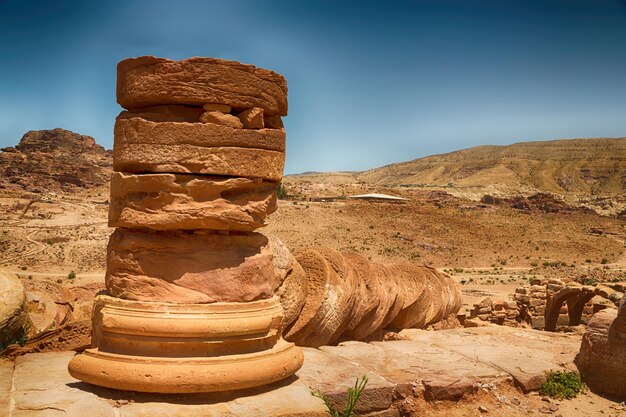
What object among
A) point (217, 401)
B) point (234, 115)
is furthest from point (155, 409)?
point (234, 115)

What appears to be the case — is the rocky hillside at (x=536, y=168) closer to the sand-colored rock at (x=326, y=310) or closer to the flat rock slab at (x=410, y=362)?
the flat rock slab at (x=410, y=362)

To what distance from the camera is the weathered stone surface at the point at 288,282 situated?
21.0 feet

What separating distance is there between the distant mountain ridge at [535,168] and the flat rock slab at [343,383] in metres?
77.7

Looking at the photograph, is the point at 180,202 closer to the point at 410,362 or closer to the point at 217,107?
the point at 217,107

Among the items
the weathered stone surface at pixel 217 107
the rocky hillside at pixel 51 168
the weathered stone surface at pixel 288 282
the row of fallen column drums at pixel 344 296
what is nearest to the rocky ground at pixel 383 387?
the row of fallen column drums at pixel 344 296

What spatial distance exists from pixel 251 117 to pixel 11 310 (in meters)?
4.14

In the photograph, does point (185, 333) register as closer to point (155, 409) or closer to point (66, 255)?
point (155, 409)

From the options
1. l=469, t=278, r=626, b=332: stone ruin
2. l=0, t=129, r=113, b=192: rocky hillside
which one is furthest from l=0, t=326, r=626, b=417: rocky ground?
l=0, t=129, r=113, b=192: rocky hillside

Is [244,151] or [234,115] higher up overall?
[234,115]

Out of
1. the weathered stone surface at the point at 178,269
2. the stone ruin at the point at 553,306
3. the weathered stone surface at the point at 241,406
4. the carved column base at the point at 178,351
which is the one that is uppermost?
the weathered stone surface at the point at 178,269

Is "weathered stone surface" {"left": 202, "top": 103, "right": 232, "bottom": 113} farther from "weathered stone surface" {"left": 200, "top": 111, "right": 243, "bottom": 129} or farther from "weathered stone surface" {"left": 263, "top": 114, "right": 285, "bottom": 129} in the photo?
"weathered stone surface" {"left": 263, "top": 114, "right": 285, "bottom": 129}

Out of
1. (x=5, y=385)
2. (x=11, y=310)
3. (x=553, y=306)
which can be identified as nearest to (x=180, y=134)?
(x=5, y=385)

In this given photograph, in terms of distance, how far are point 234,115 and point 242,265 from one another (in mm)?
1485

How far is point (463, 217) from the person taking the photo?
4059 cm
